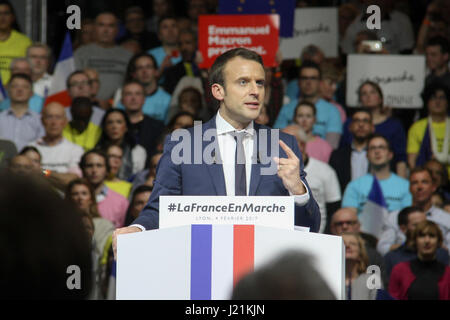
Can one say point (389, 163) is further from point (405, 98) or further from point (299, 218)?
point (299, 218)

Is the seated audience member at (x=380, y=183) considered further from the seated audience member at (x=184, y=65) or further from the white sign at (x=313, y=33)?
the seated audience member at (x=184, y=65)

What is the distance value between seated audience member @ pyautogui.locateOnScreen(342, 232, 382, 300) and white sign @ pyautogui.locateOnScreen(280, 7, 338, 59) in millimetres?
2256

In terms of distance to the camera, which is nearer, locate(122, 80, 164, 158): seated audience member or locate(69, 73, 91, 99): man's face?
locate(122, 80, 164, 158): seated audience member

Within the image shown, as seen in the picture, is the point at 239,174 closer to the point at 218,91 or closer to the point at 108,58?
the point at 218,91

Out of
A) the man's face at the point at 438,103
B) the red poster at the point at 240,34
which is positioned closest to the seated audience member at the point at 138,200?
the red poster at the point at 240,34

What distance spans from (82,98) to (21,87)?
A: 605 mm

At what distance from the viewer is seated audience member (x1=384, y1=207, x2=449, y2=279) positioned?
598cm

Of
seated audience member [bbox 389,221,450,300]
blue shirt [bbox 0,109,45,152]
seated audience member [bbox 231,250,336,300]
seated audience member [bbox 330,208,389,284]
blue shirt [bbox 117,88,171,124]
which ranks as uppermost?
blue shirt [bbox 117,88,171,124]

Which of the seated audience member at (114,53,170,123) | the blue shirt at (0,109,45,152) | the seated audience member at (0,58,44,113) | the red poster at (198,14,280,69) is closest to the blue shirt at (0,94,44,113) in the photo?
the seated audience member at (0,58,44,113)

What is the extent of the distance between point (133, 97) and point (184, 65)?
68cm

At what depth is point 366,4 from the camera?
7812 mm

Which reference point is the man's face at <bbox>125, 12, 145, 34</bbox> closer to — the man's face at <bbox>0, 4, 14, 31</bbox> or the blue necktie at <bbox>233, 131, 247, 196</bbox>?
the man's face at <bbox>0, 4, 14, 31</bbox>

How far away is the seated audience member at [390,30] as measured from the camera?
7805 mm
